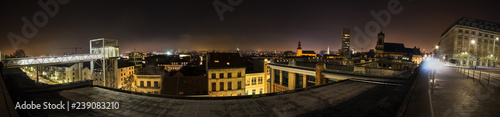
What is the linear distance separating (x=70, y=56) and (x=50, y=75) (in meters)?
57.5

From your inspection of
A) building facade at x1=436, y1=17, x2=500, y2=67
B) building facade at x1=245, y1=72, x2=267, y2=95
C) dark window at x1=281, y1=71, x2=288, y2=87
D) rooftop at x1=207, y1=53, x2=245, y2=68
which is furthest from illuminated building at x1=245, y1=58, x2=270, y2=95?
building facade at x1=436, y1=17, x2=500, y2=67

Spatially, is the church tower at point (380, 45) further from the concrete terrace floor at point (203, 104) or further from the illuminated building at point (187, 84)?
the concrete terrace floor at point (203, 104)

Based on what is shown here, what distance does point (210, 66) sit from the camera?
32.0 meters

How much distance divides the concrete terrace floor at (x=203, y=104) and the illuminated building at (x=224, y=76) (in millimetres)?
22073

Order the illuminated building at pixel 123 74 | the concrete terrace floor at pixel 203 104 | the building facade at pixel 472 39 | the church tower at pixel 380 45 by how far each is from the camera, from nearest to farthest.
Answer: the concrete terrace floor at pixel 203 104
the building facade at pixel 472 39
the illuminated building at pixel 123 74
the church tower at pixel 380 45

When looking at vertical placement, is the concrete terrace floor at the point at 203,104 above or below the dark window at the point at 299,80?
above

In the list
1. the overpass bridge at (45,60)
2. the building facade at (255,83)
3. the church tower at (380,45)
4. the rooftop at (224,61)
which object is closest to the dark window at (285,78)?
the rooftop at (224,61)

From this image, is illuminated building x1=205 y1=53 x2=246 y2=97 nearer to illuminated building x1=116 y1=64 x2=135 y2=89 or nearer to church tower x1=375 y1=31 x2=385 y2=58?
illuminated building x1=116 y1=64 x2=135 y2=89

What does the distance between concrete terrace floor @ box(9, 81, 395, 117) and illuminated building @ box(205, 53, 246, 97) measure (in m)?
22.1

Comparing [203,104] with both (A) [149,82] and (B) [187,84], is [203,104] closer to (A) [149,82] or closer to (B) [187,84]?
(B) [187,84]

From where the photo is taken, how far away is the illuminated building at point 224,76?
105ft

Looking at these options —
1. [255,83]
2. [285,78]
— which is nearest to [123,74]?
[255,83]

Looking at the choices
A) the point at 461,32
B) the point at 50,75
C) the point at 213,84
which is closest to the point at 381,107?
the point at 213,84

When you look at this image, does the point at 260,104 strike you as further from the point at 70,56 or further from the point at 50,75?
the point at 50,75
